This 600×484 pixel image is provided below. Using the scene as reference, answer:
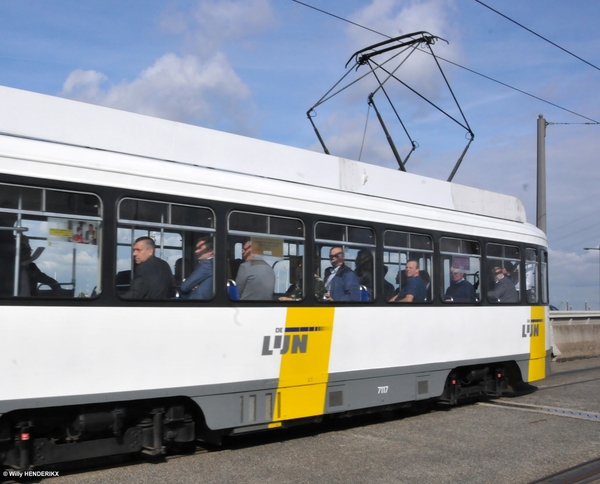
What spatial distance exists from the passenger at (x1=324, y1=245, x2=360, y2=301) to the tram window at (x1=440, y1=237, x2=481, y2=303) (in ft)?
6.16

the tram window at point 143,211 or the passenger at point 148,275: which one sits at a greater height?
the tram window at point 143,211

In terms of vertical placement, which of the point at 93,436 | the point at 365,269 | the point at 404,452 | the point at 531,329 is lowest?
the point at 404,452

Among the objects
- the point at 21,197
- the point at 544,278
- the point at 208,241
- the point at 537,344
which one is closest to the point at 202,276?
the point at 208,241

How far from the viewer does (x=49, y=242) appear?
246 inches

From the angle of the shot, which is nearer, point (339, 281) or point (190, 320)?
point (190, 320)

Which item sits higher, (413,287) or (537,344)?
(413,287)

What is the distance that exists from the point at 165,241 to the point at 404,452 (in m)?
3.47

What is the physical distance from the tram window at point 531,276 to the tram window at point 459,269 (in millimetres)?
1539

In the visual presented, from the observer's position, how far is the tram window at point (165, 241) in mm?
6704

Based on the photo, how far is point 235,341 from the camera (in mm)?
7488

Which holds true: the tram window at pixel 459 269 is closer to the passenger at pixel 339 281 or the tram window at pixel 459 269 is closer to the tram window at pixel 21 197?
→ the passenger at pixel 339 281

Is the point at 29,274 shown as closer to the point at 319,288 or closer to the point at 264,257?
the point at 264,257

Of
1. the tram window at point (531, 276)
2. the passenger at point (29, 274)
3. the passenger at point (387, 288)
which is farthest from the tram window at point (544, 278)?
Answer: the passenger at point (29, 274)

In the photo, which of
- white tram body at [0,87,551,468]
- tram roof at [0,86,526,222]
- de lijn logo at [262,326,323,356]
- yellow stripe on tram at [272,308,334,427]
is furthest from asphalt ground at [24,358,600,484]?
tram roof at [0,86,526,222]
